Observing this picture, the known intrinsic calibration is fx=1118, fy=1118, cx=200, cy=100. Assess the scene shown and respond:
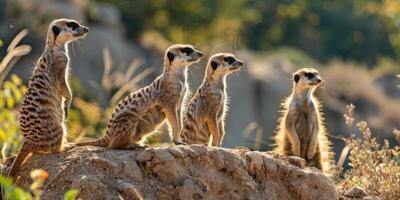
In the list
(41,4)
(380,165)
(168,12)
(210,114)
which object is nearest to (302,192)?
(380,165)

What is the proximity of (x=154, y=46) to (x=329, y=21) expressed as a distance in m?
24.1

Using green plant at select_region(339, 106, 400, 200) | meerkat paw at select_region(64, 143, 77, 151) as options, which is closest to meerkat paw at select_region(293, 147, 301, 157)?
green plant at select_region(339, 106, 400, 200)

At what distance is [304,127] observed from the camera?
8562 mm

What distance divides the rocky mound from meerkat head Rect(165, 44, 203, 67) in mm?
1328

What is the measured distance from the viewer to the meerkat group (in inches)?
263

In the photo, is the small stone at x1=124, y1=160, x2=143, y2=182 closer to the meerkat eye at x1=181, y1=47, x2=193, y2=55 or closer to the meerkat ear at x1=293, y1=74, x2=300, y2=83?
the meerkat eye at x1=181, y1=47, x2=193, y2=55

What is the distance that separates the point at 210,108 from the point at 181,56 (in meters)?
0.47

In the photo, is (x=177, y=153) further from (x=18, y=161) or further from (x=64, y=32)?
(x=64, y=32)

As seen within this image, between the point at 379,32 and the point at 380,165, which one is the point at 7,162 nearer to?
the point at 380,165

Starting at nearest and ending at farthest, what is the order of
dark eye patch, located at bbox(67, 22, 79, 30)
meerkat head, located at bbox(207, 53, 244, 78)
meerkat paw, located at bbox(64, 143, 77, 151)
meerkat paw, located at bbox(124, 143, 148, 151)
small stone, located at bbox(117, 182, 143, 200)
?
small stone, located at bbox(117, 182, 143, 200), meerkat paw, located at bbox(64, 143, 77, 151), meerkat paw, located at bbox(124, 143, 148, 151), dark eye patch, located at bbox(67, 22, 79, 30), meerkat head, located at bbox(207, 53, 244, 78)

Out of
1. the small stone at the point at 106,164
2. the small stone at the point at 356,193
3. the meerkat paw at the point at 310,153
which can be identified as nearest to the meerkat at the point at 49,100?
the small stone at the point at 106,164

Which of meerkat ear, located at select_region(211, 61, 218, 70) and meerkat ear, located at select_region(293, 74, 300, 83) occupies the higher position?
meerkat ear, located at select_region(293, 74, 300, 83)

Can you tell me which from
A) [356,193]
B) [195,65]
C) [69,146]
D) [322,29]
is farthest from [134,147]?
[322,29]

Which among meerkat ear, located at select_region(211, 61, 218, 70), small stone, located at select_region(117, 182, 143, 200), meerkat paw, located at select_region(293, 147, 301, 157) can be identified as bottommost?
small stone, located at select_region(117, 182, 143, 200)
